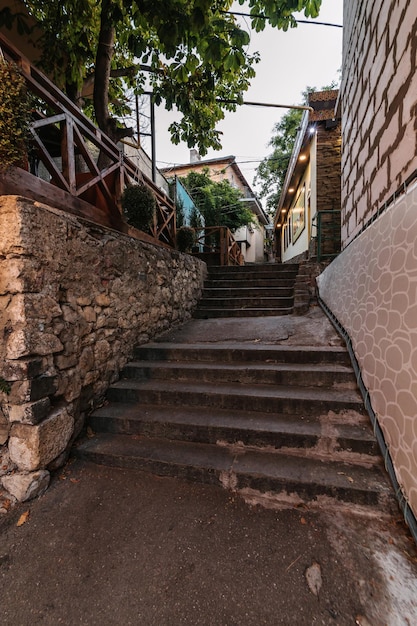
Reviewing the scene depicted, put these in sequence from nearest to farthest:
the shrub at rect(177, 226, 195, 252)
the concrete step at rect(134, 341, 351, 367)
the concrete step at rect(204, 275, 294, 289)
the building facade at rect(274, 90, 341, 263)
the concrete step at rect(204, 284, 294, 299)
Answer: the concrete step at rect(134, 341, 351, 367)
the concrete step at rect(204, 284, 294, 299)
the concrete step at rect(204, 275, 294, 289)
the shrub at rect(177, 226, 195, 252)
the building facade at rect(274, 90, 341, 263)

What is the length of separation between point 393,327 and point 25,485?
2.83 metres

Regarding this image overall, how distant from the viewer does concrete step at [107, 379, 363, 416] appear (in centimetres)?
220

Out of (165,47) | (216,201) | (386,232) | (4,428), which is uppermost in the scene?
(216,201)

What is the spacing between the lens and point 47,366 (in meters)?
2.01

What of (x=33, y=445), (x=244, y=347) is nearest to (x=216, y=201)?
(x=244, y=347)

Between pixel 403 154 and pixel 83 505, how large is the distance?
12.0 feet

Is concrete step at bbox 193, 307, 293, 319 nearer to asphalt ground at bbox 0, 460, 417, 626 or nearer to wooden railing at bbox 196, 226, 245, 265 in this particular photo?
asphalt ground at bbox 0, 460, 417, 626

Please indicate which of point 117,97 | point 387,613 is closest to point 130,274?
point 387,613

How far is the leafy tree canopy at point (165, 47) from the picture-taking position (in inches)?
91.8

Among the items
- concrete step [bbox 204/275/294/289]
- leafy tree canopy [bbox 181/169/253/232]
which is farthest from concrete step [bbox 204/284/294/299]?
leafy tree canopy [bbox 181/169/253/232]

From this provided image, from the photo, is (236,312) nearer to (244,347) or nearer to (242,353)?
(244,347)

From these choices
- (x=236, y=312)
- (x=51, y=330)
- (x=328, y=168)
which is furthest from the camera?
(x=328, y=168)

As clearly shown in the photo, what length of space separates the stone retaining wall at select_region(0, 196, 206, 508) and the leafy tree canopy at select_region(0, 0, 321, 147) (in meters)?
1.99

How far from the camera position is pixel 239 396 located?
238cm
